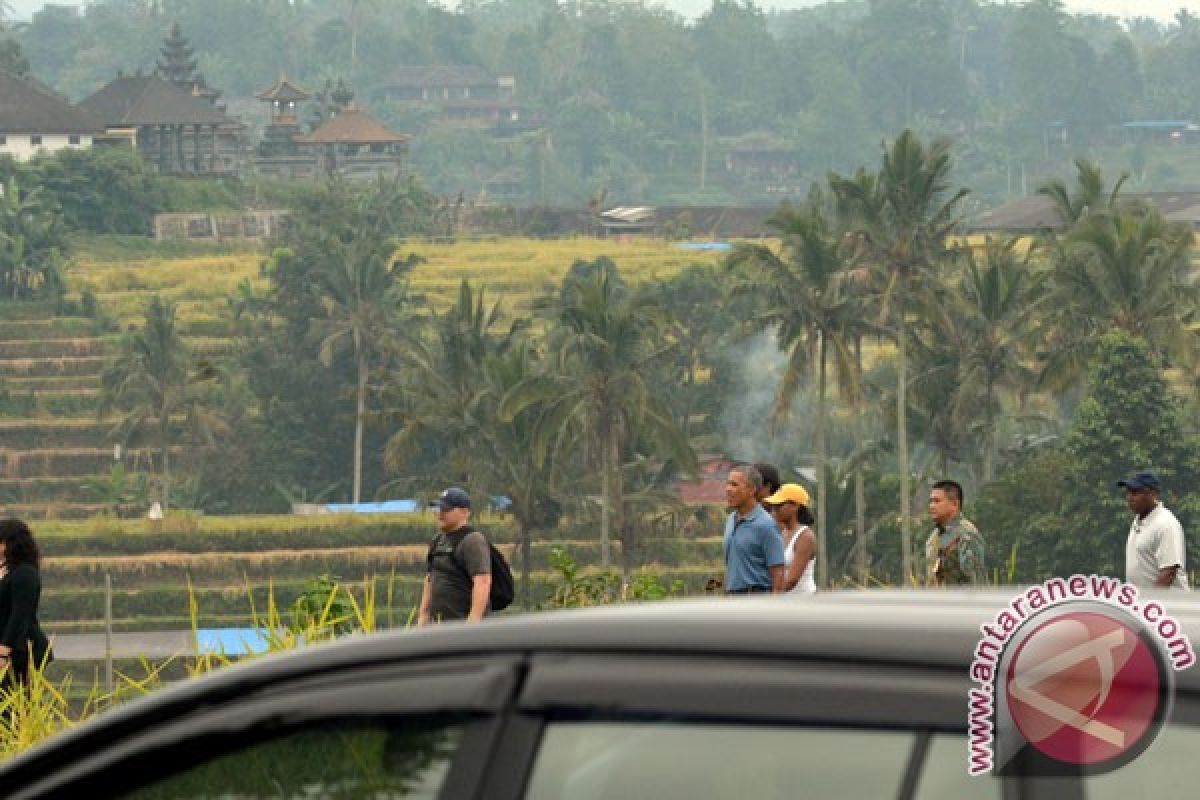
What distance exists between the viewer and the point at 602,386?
44.5 m

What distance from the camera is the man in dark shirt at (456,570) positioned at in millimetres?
8328

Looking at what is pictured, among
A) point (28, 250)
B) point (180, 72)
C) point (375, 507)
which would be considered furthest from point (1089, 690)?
point (180, 72)

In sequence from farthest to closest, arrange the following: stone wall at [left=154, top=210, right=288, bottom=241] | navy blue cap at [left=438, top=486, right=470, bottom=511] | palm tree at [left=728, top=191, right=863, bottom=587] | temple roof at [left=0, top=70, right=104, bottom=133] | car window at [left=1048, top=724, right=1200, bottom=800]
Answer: temple roof at [left=0, top=70, right=104, bottom=133], stone wall at [left=154, top=210, right=288, bottom=241], palm tree at [left=728, top=191, right=863, bottom=587], navy blue cap at [left=438, top=486, right=470, bottom=511], car window at [left=1048, top=724, right=1200, bottom=800]

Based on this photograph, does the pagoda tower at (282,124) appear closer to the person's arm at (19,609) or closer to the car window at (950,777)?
the person's arm at (19,609)

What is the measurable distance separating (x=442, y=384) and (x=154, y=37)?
119 m

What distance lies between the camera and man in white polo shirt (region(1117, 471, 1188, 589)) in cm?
831

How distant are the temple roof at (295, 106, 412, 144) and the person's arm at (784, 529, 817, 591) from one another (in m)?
94.6

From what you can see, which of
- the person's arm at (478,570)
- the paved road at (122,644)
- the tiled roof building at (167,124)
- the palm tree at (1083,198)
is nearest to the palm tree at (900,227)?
the palm tree at (1083,198)

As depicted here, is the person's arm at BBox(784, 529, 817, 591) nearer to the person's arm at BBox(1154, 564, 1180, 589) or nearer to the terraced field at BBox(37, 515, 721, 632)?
the person's arm at BBox(1154, 564, 1180, 589)

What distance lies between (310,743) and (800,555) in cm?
666

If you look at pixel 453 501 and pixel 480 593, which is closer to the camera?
pixel 480 593

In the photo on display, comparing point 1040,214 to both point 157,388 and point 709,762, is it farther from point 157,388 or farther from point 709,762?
point 709,762

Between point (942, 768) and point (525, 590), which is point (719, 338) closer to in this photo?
point (525, 590)

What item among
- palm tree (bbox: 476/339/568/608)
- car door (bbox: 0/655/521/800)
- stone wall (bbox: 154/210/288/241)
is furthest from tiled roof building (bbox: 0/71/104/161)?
car door (bbox: 0/655/521/800)
